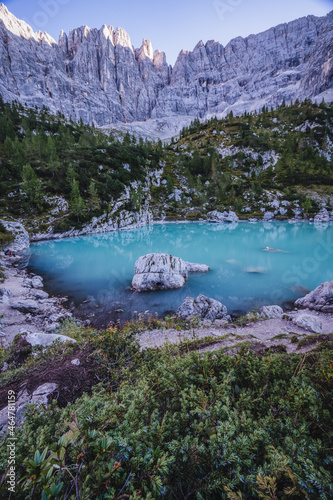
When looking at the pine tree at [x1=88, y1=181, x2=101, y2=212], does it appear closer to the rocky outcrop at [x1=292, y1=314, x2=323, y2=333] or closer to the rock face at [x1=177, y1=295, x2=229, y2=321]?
the rock face at [x1=177, y1=295, x2=229, y2=321]

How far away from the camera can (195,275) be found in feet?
72.6

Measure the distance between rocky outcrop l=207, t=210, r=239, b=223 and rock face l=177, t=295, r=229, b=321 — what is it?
5667 centimetres

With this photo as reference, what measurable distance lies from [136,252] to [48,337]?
25202 mm

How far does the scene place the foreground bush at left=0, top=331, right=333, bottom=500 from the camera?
1420 millimetres

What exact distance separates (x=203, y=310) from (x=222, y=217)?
195 feet

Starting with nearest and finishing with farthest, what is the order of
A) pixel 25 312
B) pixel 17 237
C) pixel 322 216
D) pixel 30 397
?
pixel 30 397 → pixel 25 312 → pixel 17 237 → pixel 322 216

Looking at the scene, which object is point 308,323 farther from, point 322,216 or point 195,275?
point 322,216

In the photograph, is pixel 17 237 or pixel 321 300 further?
pixel 17 237

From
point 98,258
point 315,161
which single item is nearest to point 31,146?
point 98,258

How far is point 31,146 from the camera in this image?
61.5 m

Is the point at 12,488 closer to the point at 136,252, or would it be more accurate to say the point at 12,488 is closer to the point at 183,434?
the point at 183,434

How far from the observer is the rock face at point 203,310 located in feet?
43.8

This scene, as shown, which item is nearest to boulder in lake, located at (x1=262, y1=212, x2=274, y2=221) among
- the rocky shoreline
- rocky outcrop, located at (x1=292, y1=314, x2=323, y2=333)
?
the rocky shoreline

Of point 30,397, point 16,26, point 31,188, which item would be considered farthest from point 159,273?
point 16,26
